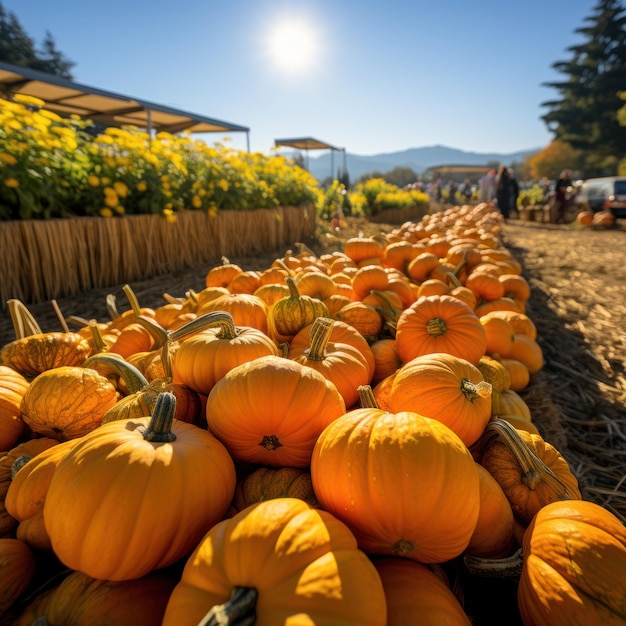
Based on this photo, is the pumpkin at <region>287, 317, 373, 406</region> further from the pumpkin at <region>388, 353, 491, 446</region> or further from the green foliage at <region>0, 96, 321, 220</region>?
the green foliage at <region>0, 96, 321, 220</region>

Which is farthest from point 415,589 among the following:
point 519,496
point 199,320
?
point 199,320

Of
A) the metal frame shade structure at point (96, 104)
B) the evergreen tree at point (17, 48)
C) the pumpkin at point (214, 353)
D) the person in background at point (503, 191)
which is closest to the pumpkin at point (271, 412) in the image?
the pumpkin at point (214, 353)

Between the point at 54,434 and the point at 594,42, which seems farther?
the point at 594,42

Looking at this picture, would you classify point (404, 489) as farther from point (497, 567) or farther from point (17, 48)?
point (17, 48)

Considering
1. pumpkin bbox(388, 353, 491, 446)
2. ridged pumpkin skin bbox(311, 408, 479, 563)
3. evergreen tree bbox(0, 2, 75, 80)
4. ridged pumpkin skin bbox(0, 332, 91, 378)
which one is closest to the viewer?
ridged pumpkin skin bbox(311, 408, 479, 563)

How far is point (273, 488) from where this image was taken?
1.13m

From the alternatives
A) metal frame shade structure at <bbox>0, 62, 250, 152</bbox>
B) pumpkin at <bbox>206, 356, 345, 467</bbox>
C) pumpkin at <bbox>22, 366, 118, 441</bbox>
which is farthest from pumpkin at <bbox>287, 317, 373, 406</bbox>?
metal frame shade structure at <bbox>0, 62, 250, 152</bbox>

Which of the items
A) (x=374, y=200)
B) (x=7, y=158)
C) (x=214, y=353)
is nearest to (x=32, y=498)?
(x=214, y=353)

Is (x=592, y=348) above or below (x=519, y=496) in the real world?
below

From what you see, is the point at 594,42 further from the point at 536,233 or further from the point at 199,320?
the point at 199,320

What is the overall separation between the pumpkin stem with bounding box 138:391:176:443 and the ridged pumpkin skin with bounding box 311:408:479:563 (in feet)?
1.46

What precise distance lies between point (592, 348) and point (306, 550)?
467cm

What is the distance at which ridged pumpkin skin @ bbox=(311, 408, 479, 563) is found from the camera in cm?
92

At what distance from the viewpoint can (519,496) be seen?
1.30 m
